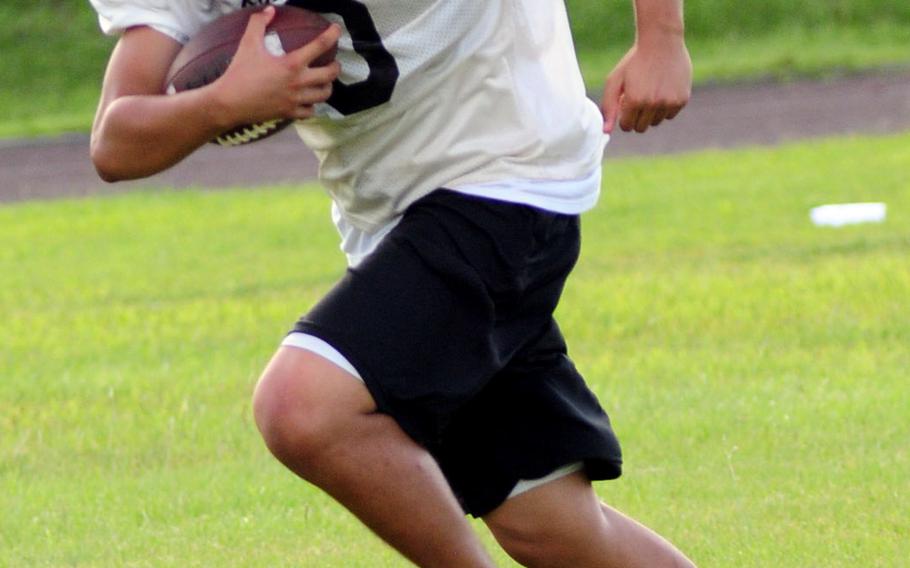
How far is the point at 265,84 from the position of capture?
115 inches

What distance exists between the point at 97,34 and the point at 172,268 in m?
15.0

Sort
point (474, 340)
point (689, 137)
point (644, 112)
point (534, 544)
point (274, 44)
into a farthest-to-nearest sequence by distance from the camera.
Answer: point (689, 137), point (534, 544), point (644, 112), point (474, 340), point (274, 44)

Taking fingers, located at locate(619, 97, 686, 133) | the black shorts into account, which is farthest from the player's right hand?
fingers, located at locate(619, 97, 686, 133)

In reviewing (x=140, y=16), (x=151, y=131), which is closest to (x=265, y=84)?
(x=151, y=131)

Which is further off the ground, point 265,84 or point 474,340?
point 265,84

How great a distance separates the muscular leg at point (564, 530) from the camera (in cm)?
350

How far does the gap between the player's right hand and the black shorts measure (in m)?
0.35

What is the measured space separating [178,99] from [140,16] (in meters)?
0.24

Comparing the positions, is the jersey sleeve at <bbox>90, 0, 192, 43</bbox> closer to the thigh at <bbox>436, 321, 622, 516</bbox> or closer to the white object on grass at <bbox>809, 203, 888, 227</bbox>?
the thigh at <bbox>436, 321, 622, 516</bbox>

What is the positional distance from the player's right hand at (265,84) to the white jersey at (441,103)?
254mm

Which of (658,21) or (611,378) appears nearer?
(658,21)

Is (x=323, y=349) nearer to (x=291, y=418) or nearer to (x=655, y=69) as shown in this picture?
(x=291, y=418)

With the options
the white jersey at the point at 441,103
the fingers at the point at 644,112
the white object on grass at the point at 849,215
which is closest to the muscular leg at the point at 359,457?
the white jersey at the point at 441,103

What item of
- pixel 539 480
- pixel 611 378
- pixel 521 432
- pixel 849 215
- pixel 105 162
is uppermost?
pixel 105 162
